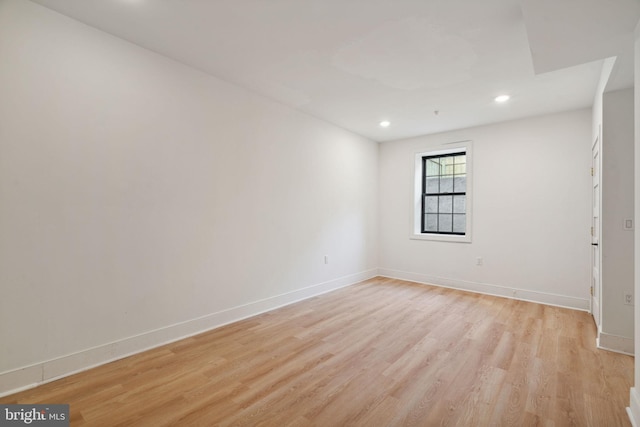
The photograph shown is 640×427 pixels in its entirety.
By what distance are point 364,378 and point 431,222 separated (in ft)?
12.7

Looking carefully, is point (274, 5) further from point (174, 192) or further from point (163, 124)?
point (174, 192)

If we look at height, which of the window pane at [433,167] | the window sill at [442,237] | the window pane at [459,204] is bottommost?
the window sill at [442,237]

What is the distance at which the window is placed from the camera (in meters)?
4.90

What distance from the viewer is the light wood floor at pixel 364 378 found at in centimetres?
179

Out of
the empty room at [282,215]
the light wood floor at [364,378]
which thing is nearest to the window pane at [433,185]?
the empty room at [282,215]

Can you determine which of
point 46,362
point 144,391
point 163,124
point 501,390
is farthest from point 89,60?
point 501,390

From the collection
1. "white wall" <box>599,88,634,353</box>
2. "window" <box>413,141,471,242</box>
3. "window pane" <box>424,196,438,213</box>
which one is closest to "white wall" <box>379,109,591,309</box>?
"window" <box>413,141,471,242</box>

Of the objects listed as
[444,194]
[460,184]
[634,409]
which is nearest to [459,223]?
[444,194]

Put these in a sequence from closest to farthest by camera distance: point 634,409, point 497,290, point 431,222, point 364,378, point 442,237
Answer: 1. point 634,409
2. point 364,378
3. point 497,290
4. point 442,237
5. point 431,222

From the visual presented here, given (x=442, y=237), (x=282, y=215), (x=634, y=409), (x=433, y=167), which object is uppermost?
(x=433, y=167)

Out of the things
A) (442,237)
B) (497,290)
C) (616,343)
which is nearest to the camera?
(616,343)

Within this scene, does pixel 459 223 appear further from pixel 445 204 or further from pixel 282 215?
pixel 282 215

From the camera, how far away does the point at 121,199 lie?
2.47m

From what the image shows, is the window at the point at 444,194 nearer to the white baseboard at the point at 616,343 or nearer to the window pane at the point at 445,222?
the window pane at the point at 445,222
